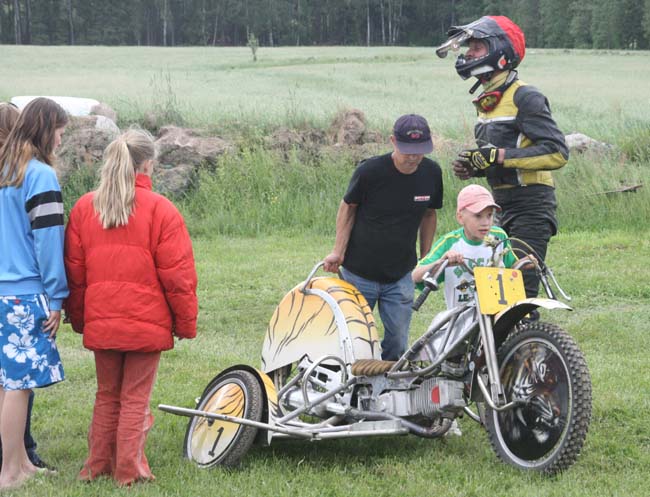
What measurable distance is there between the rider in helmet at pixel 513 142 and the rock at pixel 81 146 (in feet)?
31.3

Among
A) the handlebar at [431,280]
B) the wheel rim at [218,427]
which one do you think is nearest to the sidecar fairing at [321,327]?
the wheel rim at [218,427]

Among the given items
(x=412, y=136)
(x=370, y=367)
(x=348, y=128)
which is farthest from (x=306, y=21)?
(x=370, y=367)

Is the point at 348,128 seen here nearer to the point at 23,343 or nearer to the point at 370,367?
the point at 370,367

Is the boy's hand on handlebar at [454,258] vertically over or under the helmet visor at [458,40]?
under

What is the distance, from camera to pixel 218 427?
17.6 ft

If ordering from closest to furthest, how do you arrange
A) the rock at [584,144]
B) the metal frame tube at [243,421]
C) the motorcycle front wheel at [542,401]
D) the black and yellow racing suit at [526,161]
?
the motorcycle front wheel at [542,401] < the metal frame tube at [243,421] < the black and yellow racing suit at [526,161] < the rock at [584,144]

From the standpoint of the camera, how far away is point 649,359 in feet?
24.4

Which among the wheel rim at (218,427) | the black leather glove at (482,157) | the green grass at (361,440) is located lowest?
the green grass at (361,440)

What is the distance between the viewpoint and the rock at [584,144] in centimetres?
1555

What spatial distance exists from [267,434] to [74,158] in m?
10.6

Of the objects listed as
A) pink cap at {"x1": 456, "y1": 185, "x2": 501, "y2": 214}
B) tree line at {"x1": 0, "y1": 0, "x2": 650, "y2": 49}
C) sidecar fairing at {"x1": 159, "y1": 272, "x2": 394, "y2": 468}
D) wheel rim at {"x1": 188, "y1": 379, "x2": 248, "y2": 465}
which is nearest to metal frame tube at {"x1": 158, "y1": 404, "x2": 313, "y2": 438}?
sidecar fairing at {"x1": 159, "y1": 272, "x2": 394, "y2": 468}

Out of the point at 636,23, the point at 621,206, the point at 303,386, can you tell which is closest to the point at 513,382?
the point at 303,386

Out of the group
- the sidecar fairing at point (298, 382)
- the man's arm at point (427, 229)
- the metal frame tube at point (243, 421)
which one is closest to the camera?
the metal frame tube at point (243, 421)

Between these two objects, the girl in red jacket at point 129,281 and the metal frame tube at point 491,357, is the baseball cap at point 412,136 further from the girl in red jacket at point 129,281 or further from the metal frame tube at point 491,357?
the girl in red jacket at point 129,281
